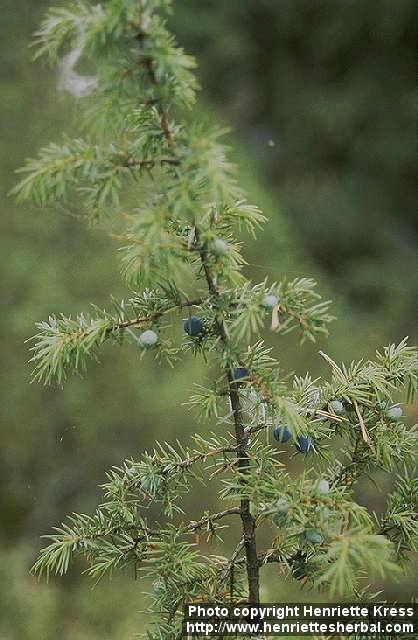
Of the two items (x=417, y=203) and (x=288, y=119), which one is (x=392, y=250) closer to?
(x=417, y=203)

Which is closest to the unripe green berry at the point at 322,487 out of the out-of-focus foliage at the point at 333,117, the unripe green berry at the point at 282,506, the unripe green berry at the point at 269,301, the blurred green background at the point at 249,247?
the unripe green berry at the point at 282,506

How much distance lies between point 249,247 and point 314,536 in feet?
4.12

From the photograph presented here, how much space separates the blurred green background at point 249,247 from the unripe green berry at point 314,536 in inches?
29.1

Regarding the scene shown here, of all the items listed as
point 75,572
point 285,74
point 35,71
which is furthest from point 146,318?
point 285,74

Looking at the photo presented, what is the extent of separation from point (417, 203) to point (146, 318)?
Answer: 1928 mm

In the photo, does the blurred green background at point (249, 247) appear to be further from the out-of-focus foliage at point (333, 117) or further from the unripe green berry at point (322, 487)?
the unripe green berry at point (322, 487)

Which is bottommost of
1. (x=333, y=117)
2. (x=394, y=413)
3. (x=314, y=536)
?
(x=314, y=536)

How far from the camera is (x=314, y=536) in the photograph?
0.49 metres

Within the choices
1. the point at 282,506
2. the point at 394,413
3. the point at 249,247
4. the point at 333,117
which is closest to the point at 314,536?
the point at 282,506

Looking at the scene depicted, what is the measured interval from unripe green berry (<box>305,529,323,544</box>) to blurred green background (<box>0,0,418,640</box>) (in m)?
0.74

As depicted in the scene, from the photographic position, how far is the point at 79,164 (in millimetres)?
464

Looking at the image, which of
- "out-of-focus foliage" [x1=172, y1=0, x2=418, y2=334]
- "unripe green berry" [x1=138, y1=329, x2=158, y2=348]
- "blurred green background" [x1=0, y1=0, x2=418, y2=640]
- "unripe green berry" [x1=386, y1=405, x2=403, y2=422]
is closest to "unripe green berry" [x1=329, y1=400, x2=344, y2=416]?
"unripe green berry" [x1=386, y1=405, x2=403, y2=422]

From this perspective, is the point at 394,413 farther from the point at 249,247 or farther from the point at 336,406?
the point at 249,247

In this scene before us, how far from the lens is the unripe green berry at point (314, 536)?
1.61 feet
